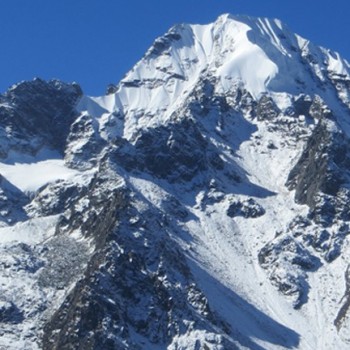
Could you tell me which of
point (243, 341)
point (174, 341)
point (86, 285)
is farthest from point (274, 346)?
point (86, 285)

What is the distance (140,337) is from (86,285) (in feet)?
39.8

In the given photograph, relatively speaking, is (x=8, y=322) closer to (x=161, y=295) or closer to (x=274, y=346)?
(x=161, y=295)

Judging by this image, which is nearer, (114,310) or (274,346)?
(114,310)

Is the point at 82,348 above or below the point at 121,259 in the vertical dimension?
below

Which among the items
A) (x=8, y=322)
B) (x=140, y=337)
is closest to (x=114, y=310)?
(x=140, y=337)

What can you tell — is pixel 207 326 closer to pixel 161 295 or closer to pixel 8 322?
pixel 161 295

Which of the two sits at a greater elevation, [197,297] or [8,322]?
[197,297]

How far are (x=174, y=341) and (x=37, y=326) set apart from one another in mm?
22024

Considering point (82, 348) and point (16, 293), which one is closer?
point (82, 348)

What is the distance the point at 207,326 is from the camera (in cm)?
19038

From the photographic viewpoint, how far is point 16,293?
199875mm

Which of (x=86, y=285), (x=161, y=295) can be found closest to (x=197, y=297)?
(x=161, y=295)

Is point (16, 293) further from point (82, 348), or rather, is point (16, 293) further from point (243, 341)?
point (243, 341)

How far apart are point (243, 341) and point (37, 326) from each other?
32.7m
